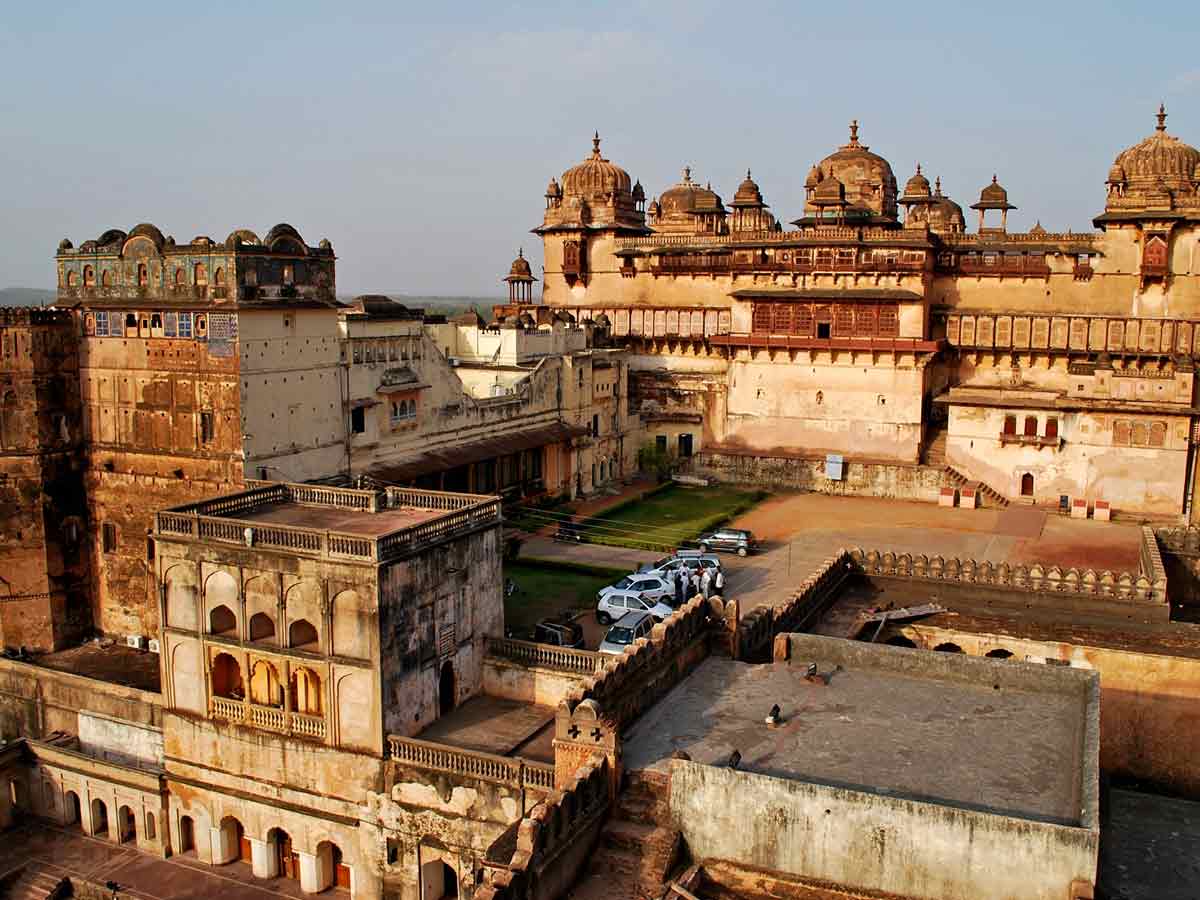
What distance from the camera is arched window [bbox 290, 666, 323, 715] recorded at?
2219cm

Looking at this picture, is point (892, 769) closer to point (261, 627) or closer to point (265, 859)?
point (261, 627)

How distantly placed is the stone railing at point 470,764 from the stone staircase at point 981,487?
3151cm

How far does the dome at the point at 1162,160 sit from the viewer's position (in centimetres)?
4944

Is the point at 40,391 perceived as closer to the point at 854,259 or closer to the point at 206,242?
the point at 206,242

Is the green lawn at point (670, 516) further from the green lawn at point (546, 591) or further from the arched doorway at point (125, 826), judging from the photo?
the arched doorway at point (125, 826)

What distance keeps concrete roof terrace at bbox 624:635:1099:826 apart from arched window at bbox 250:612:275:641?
8722 millimetres

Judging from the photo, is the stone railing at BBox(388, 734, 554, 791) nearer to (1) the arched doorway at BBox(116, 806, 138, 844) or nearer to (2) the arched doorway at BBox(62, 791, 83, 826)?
(1) the arched doorway at BBox(116, 806, 138, 844)

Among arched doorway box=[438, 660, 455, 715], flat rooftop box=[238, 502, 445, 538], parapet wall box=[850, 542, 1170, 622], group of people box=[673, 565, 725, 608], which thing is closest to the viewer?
arched doorway box=[438, 660, 455, 715]

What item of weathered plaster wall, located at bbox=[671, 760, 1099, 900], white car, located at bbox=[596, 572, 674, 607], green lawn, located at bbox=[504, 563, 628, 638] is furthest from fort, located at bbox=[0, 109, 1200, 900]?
green lawn, located at bbox=[504, 563, 628, 638]

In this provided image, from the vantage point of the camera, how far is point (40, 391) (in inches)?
1231

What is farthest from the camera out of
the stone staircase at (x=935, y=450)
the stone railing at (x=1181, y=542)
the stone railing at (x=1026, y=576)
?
the stone staircase at (x=935, y=450)

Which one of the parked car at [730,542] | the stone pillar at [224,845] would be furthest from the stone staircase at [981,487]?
the stone pillar at [224,845]

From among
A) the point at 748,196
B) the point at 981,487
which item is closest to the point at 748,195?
the point at 748,196

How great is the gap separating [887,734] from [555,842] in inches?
226
